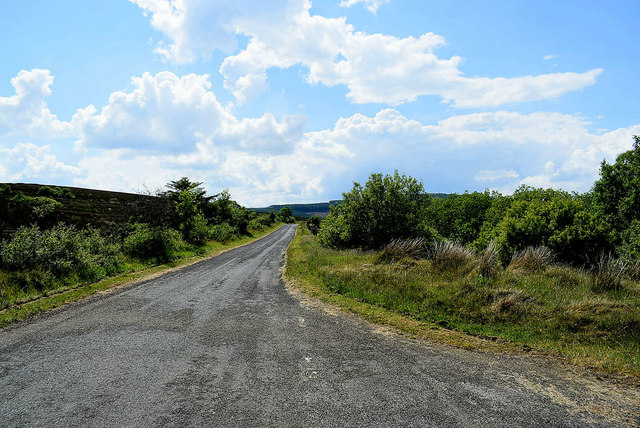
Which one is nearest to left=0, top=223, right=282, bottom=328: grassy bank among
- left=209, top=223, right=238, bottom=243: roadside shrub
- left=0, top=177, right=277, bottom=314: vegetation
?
left=0, top=177, right=277, bottom=314: vegetation

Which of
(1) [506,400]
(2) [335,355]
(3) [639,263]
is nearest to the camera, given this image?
(1) [506,400]

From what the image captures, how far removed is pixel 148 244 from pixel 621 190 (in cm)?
3024

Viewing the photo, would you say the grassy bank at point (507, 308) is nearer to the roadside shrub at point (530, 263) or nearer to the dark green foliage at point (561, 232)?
the roadside shrub at point (530, 263)

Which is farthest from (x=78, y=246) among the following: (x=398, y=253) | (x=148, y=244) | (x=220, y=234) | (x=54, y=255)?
(x=220, y=234)

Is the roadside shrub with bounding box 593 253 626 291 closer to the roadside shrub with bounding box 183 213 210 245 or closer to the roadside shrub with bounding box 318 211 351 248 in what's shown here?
the roadside shrub with bounding box 318 211 351 248

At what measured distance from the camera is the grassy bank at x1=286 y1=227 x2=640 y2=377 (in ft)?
20.2

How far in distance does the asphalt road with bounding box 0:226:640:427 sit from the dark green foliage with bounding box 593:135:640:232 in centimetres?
2113

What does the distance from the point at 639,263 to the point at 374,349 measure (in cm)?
1045

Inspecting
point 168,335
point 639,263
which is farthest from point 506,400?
point 639,263

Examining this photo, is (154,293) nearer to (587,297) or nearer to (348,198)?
(587,297)

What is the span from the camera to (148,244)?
63.0ft

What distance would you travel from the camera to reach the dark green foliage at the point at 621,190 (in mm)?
19641

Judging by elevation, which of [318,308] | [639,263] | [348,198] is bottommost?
[318,308]

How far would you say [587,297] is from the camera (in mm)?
7969
